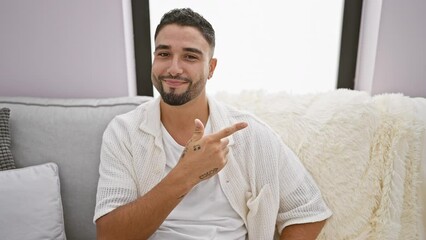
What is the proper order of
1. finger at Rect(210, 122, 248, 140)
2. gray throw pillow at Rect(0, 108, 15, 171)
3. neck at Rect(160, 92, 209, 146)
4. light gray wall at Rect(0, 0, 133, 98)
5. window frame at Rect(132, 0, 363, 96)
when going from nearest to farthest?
finger at Rect(210, 122, 248, 140)
neck at Rect(160, 92, 209, 146)
gray throw pillow at Rect(0, 108, 15, 171)
light gray wall at Rect(0, 0, 133, 98)
window frame at Rect(132, 0, 363, 96)

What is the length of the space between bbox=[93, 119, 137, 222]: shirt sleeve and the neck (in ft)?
0.52

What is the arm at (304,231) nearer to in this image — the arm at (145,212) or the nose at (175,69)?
the arm at (145,212)

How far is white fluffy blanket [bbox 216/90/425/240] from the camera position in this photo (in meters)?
1.23

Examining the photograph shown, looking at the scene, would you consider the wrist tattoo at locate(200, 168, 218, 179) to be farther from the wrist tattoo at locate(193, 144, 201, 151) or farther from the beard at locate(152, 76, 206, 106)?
the beard at locate(152, 76, 206, 106)

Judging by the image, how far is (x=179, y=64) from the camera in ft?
3.68

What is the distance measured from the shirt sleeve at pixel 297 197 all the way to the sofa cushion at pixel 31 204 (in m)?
0.85

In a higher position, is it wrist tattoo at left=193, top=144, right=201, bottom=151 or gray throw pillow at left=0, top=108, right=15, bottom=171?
wrist tattoo at left=193, top=144, right=201, bottom=151

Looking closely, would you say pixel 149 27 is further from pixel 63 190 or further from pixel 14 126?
pixel 63 190

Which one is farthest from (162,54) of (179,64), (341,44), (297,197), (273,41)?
(341,44)

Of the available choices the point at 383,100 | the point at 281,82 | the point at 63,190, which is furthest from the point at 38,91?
the point at 383,100

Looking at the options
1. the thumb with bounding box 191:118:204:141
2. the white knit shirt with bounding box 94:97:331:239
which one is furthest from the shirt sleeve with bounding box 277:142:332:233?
the thumb with bounding box 191:118:204:141

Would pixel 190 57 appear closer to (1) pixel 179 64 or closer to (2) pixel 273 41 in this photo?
(1) pixel 179 64

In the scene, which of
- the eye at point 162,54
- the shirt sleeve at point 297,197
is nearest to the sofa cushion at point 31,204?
the eye at point 162,54

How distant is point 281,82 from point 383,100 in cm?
61
